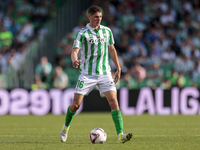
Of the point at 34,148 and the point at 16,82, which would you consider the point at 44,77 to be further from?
the point at 34,148

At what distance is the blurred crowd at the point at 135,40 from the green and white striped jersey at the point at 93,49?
837cm

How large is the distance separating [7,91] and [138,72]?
4.63 m

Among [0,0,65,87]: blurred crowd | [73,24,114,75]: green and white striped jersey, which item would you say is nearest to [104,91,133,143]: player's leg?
[73,24,114,75]: green and white striped jersey

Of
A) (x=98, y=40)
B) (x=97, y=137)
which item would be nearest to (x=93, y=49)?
(x=98, y=40)

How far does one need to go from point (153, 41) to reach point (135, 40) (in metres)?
0.73

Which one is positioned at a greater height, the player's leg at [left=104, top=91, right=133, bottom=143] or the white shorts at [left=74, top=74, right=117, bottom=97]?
the white shorts at [left=74, top=74, right=117, bottom=97]

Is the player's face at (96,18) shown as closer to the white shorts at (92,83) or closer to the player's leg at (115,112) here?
the white shorts at (92,83)

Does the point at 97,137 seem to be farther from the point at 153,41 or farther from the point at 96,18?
the point at 153,41

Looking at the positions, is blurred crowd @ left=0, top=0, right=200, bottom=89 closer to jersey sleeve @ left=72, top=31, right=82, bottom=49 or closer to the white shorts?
the white shorts

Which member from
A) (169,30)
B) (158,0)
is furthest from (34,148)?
(158,0)

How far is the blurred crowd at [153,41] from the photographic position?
14906 millimetres

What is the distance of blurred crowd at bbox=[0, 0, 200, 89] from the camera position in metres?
14.9

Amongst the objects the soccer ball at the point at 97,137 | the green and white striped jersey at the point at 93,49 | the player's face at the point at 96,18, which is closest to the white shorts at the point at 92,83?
the green and white striped jersey at the point at 93,49

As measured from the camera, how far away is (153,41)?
55.3 ft
